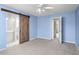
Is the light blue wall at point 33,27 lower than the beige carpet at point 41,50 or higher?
higher

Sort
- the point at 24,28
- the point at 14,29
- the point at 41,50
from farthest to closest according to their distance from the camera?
the point at 24,28 < the point at 14,29 < the point at 41,50

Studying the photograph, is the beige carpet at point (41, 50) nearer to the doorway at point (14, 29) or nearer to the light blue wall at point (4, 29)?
the light blue wall at point (4, 29)

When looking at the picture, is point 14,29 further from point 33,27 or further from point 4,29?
point 33,27

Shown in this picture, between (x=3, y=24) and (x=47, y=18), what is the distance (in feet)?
13.9

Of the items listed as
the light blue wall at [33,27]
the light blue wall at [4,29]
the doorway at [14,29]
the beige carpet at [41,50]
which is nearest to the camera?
the beige carpet at [41,50]

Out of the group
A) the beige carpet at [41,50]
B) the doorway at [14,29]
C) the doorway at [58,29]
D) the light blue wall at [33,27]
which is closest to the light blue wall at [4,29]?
the light blue wall at [33,27]

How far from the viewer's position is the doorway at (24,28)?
19.6ft

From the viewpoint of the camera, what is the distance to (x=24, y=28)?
6340 mm

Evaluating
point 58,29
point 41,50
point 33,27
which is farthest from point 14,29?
point 58,29

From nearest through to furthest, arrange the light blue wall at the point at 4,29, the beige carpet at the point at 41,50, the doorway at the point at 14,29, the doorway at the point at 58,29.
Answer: the beige carpet at the point at 41,50 < the light blue wall at the point at 4,29 < the doorway at the point at 14,29 < the doorway at the point at 58,29

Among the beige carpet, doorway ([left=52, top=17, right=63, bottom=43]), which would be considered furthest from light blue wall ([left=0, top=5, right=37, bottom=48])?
doorway ([left=52, top=17, right=63, bottom=43])

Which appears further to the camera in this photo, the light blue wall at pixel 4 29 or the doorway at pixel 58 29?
the doorway at pixel 58 29
